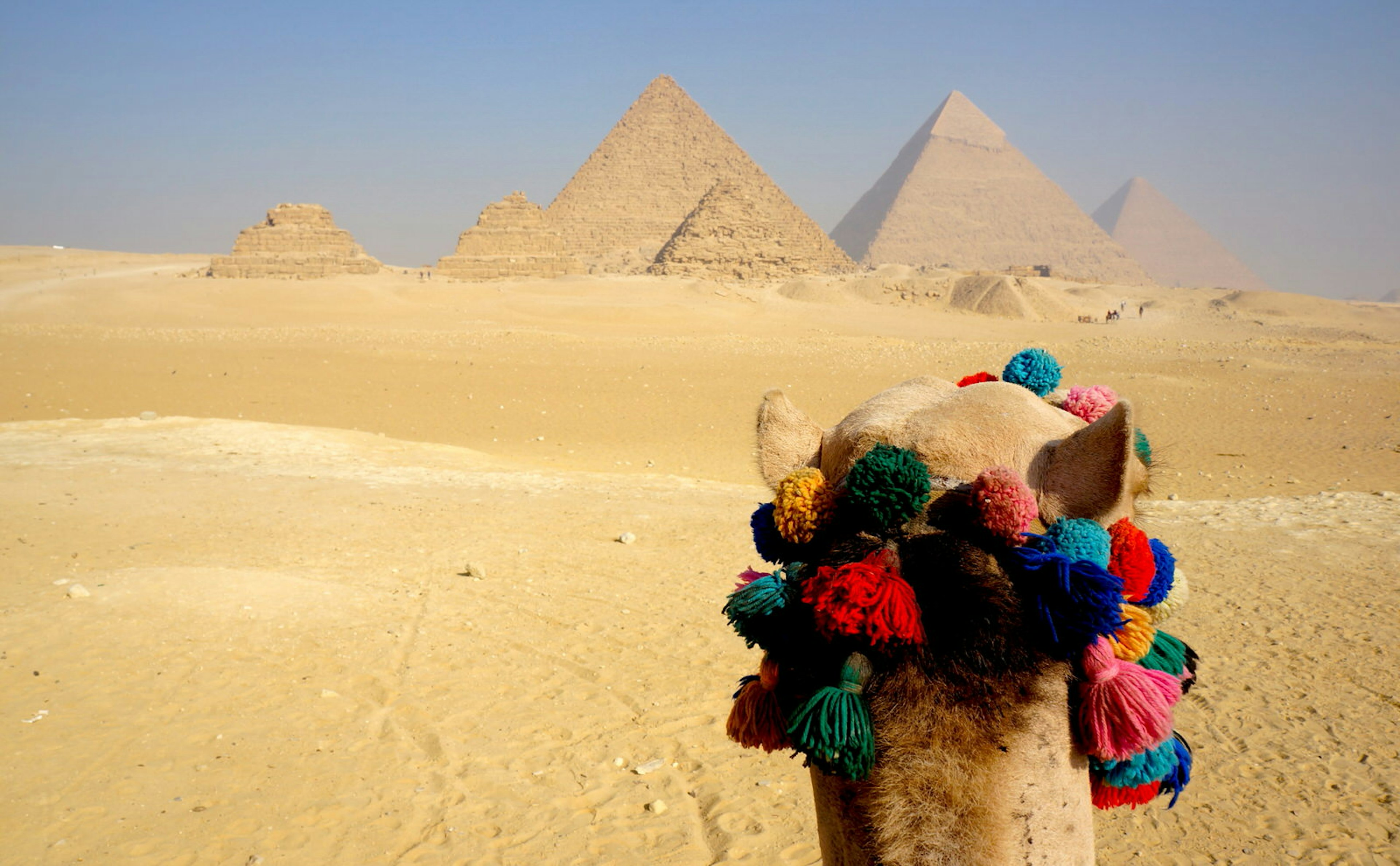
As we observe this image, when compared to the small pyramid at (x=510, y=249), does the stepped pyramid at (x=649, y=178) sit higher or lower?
higher

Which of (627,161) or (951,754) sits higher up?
(627,161)

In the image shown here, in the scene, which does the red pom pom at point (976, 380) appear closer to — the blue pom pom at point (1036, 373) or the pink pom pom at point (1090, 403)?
the blue pom pom at point (1036, 373)

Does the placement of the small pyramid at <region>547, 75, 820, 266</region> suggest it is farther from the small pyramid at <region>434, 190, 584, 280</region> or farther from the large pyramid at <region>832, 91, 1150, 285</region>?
the large pyramid at <region>832, 91, 1150, 285</region>

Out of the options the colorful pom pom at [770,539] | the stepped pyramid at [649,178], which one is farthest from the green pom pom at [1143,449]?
the stepped pyramid at [649,178]

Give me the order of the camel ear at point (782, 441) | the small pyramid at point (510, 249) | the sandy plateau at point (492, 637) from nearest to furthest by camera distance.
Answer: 1. the camel ear at point (782, 441)
2. the sandy plateau at point (492, 637)
3. the small pyramid at point (510, 249)

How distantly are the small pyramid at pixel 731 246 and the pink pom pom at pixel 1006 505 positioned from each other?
244 feet

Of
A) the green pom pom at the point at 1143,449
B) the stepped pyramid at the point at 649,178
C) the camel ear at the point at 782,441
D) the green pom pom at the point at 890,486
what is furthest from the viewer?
the stepped pyramid at the point at 649,178

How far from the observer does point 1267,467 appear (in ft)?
40.3

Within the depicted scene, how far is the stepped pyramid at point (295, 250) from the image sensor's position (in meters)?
68.0

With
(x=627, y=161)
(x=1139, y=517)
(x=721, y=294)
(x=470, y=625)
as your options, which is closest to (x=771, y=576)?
(x=1139, y=517)

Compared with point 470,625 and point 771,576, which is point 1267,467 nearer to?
point 470,625

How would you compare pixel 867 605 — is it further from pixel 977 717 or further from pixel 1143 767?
pixel 1143 767

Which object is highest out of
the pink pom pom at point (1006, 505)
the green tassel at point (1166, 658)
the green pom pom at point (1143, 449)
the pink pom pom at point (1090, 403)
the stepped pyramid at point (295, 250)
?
the stepped pyramid at point (295, 250)

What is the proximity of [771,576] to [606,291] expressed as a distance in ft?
158
